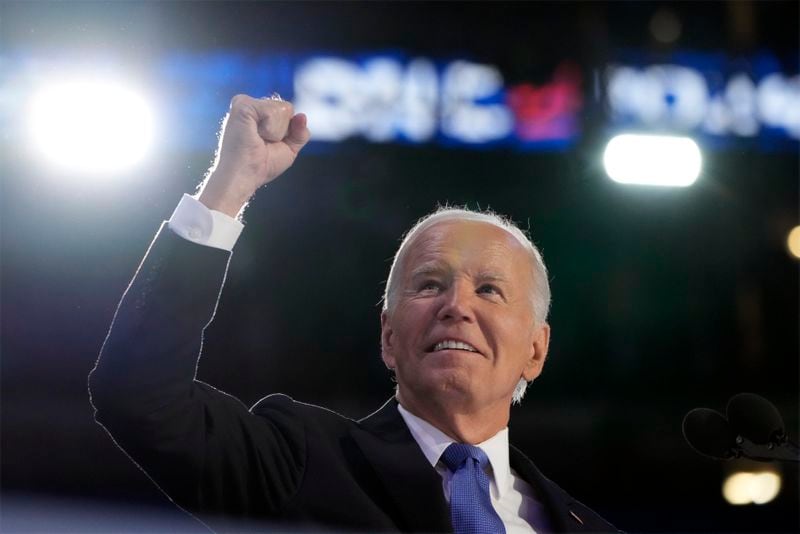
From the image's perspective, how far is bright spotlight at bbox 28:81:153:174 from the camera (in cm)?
314

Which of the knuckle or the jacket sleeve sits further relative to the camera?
the knuckle

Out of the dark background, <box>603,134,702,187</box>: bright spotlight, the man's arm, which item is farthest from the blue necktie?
<box>603,134,702,187</box>: bright spotlight

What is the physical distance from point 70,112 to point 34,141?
0.57ft

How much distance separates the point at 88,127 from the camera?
313 cm

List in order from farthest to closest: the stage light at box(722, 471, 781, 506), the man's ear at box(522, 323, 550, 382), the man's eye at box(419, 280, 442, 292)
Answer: the stage light at box(722, 471, 781, 506) < the man's ear at box(522, 323, 550, 382) < the man's eye at box(419, 280, 442, 292)

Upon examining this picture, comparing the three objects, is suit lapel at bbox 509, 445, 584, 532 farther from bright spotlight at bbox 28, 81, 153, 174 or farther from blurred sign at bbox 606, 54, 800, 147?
blurred sign at bbox 606, 54, 800, 147

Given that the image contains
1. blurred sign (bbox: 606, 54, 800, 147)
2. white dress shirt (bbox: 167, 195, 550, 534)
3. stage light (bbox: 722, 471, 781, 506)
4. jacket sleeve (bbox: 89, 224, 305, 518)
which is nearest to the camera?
jacket sleeve (bbox: 89, 224, 305, 518)

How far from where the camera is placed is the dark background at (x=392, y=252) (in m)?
3.34

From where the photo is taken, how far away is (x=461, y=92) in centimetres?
397

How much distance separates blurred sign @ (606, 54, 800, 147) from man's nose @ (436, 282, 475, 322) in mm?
2191

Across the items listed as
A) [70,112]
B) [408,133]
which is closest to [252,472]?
[70,112]

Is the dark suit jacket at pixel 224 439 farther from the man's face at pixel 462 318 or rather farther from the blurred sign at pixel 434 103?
the blurred sign at pixel 434 103

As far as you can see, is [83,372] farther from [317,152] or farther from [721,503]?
[721,503]

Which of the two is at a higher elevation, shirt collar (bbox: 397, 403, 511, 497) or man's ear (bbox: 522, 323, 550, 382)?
man's ear (bbox: 522, 323, 550, 382)
